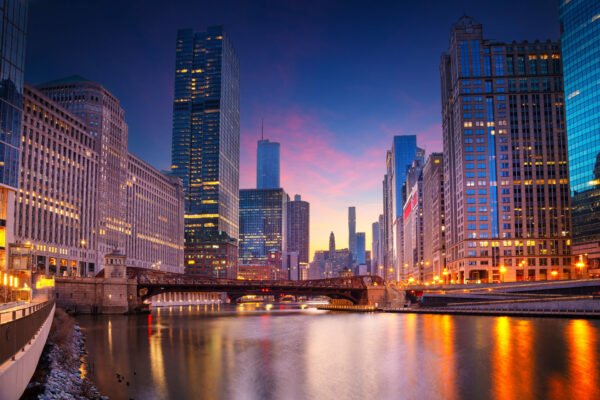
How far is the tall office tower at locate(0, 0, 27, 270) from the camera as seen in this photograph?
99312 millimetres

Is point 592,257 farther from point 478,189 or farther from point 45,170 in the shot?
point 45,170

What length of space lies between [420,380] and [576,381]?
1305 centimetres

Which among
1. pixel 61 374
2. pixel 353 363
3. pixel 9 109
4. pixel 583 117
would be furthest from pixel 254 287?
pixel 61 374

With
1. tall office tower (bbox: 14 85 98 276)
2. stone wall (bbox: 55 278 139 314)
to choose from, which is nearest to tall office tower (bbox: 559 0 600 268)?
stone wall (bbox: 55 278 139 314)

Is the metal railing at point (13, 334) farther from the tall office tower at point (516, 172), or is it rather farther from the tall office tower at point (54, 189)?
the tall office tower at point (516, 172)

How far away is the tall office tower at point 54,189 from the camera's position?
16138cm

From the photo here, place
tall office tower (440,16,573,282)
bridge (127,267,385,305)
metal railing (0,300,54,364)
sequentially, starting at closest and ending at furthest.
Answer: metal railing (0,300,54,364), bridge (127,267,385,305), tall office tower (440,16,573,282)

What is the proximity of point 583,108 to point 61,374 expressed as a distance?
155699 mm

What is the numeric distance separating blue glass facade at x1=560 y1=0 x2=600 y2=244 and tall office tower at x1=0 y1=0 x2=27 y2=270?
144 metres

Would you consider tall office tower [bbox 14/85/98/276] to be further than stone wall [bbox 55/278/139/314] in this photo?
Yes

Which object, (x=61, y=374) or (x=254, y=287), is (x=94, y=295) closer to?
(x=254, y=287)

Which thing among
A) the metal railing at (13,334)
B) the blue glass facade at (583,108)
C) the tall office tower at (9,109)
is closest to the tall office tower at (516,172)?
the blue glass facade at (583,108)

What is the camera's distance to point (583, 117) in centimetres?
15275

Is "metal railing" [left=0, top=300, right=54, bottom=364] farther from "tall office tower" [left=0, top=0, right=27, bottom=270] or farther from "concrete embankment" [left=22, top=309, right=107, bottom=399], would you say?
"tall office tower" [left=0, top=0, right=27, bottom=270]
